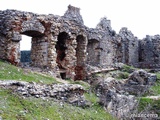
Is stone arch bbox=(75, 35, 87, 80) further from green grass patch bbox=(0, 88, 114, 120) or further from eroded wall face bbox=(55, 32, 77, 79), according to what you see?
green grass patch bbox=(0, 88, 114, 120)

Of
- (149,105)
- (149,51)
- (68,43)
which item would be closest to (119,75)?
→ (68,43)

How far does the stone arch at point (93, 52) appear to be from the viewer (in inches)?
958

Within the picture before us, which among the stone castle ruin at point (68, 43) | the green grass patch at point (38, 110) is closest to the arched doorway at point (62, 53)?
the stone castle ruin at point (68, 43)

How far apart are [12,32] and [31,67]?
103 inches

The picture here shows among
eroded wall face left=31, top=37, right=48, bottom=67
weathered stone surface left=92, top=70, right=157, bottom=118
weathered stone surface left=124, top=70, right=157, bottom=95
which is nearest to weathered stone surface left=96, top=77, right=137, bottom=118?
weathered stone surface left=92, top=70, right=157, bottom=118

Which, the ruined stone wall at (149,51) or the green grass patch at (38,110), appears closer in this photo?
the green grass patch at (38,110)

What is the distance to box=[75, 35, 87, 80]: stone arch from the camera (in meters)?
21.6

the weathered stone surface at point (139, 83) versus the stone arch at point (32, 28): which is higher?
the stone arch at point (32, 28)

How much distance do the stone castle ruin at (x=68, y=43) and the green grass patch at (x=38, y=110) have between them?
291 inches

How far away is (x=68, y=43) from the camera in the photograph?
67.5 ft

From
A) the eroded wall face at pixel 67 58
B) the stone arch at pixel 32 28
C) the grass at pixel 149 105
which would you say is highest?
the stone arch at pixel 32 28

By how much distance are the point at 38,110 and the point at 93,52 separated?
611 inches

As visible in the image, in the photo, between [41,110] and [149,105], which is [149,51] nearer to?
[149,105]

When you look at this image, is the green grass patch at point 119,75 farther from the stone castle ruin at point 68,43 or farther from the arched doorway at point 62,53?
the arched doorway at point 62,53
